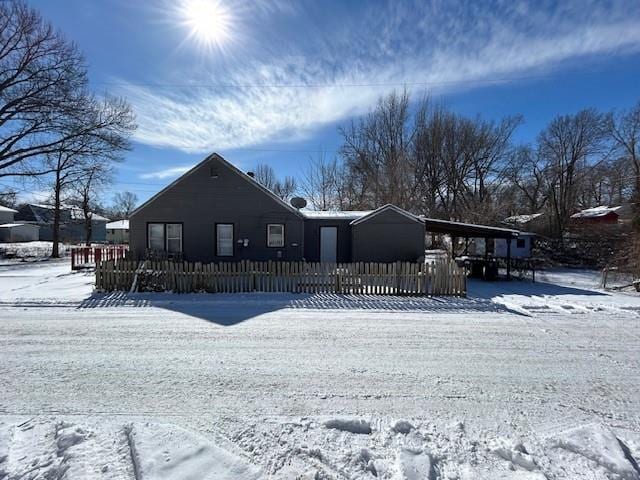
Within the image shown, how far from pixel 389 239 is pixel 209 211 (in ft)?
29.2

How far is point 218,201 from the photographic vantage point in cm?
1612

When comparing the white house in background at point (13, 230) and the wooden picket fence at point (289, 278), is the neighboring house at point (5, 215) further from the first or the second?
the wooden picket fence at point (289, 278)

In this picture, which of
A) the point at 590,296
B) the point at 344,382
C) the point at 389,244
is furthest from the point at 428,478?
the point at 389,244

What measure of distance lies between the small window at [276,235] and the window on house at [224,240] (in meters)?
1.87

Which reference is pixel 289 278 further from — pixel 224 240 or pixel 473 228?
pixel 473 228

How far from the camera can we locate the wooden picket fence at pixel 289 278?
10.8m

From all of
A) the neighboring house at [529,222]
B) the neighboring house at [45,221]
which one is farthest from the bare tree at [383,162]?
the neighboring house at [45,221]

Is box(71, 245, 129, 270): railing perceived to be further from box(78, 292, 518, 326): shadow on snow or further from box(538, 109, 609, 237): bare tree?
box(538, 109, 609, 237): bare tree

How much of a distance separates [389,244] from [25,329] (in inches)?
548

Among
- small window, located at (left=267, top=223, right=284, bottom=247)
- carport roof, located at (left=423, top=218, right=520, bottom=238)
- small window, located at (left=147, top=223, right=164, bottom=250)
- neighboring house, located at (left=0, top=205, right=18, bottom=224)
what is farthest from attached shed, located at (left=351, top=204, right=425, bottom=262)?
neighboring house, located at (left=0, top=205, right=18, bottom=224)

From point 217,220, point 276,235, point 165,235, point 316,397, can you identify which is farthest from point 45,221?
point 316,397

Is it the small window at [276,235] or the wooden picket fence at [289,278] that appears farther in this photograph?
the small window at [276,235]

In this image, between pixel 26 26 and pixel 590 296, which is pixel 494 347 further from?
pixel 26 26

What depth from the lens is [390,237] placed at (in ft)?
55.4
